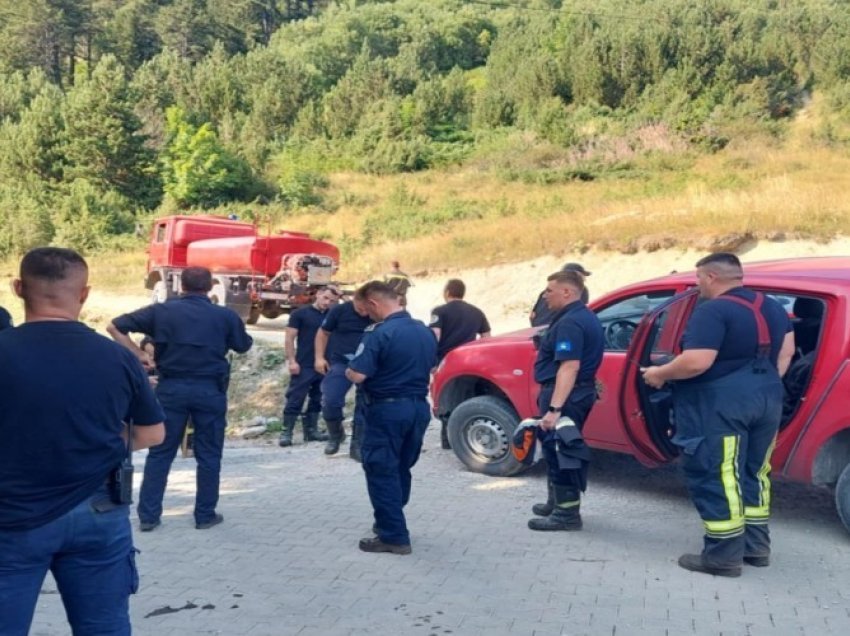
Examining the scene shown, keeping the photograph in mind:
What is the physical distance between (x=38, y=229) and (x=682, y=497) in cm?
3508

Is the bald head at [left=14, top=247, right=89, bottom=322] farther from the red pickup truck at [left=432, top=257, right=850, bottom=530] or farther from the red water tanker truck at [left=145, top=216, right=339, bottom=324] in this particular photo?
the red water tanker truck at [left=145, top=216, right=339, bottom=324]

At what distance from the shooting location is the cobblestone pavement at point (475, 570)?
14.5 feet

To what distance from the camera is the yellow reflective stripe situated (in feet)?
16.0

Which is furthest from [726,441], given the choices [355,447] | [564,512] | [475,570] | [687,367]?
[355,447]

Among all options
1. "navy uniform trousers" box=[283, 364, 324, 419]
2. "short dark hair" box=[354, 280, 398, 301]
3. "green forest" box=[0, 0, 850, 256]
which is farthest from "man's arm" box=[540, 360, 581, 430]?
"green forest" box=[0, 0, 850, 256]

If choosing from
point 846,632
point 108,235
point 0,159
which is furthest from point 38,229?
point 846,632

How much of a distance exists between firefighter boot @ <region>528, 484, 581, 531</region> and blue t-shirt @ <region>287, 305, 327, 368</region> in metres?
3.85

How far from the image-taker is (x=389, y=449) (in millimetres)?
5445

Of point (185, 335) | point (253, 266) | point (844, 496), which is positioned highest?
point (185, 335)

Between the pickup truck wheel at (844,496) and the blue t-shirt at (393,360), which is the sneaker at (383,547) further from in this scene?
the pickup truck wheel at (844,496)

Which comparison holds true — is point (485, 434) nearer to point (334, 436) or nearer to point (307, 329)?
point (334, 436)

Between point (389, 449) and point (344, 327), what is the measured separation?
3.05 meters

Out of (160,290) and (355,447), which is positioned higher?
(355,447)

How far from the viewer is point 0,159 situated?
148 ft
